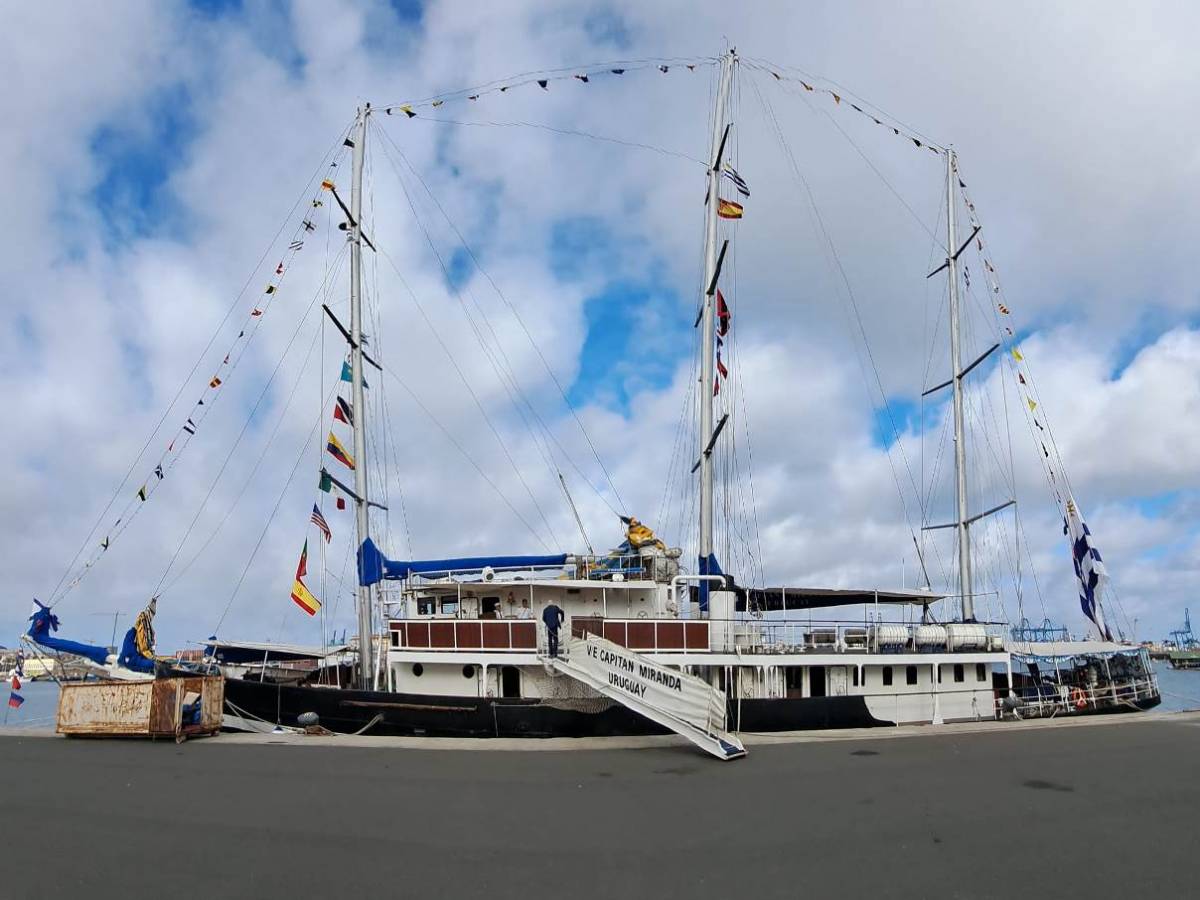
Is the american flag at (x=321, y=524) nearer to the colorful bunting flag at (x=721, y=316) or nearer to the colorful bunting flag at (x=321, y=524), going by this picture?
the colorful bunting flag at (x=321, y=524)

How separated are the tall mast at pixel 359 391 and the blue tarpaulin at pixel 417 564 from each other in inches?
14.0

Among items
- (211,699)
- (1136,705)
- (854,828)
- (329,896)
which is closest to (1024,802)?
(854,828)

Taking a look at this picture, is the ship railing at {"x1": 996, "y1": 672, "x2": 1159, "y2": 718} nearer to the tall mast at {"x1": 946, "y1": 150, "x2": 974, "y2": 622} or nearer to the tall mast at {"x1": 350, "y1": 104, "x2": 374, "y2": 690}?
the tall mast at {"x1": 946, "y1": 150, "x2": 974, "y2": 622}

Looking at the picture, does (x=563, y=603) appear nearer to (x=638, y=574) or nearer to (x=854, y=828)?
(x=638, y=574)

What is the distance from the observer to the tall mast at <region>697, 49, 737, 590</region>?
2659cm

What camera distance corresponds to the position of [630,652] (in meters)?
19.5

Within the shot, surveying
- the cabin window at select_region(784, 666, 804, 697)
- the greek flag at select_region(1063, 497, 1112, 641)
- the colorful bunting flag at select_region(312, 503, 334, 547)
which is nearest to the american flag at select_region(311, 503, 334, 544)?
the colorful bunting flag at select_region(312, 503, 334, 547)

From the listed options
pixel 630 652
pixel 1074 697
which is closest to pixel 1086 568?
pixel 1074 697

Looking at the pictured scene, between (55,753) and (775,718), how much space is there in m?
17.0

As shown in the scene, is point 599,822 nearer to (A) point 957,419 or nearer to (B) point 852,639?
(B) point 852,639

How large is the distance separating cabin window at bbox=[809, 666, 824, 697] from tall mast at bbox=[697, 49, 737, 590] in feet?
14.0

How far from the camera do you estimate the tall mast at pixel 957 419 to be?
33.3 meters

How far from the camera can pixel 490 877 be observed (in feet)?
29.5

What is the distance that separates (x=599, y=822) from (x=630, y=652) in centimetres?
806
